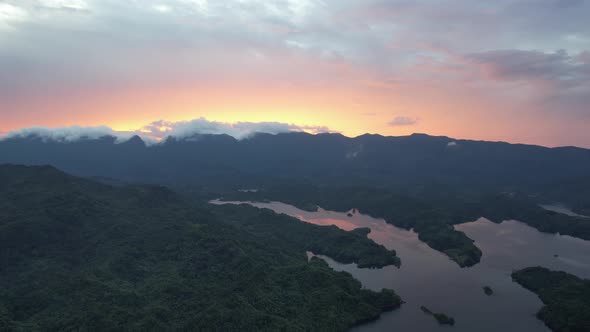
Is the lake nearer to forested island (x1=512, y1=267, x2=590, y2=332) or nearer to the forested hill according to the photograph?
forested island (x1=512, y1=267, x2=590, y2=332)

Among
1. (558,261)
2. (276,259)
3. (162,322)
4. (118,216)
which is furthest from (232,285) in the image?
(558,261)

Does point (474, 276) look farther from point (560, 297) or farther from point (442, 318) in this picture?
point (442, 318)

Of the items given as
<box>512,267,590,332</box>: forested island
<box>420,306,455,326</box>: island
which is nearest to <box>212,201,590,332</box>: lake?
<box>420,306,455,326</box>: island

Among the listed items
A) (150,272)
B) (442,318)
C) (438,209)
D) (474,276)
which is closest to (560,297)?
(474,276)

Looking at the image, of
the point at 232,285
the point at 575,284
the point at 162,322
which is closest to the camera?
the point at 162,322

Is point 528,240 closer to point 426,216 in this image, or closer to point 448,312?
point 426,216
